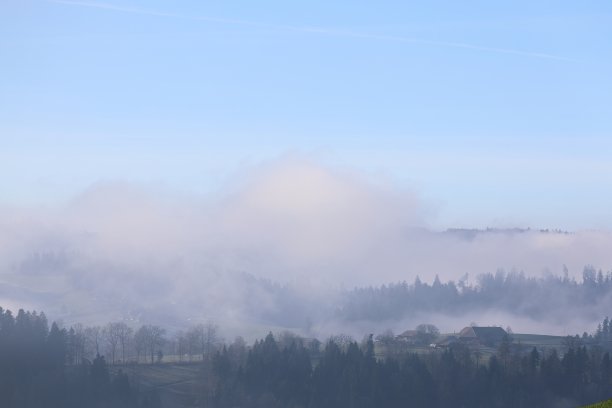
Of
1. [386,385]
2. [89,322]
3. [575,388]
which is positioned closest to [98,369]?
[386,385]

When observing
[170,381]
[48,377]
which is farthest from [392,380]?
[48,377]

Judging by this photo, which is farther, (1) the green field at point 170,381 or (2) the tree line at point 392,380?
(2) the tree line at point 392,380

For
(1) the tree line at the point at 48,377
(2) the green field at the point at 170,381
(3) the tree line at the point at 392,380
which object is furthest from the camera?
(3) the tree line at the point at 392,380

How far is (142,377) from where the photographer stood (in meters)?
103

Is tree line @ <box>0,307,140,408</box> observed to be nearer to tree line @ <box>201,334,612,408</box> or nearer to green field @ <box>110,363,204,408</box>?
green field @ <box>110,363,204,408</box>

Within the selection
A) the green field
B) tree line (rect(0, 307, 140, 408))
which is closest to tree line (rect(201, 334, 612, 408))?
the green field

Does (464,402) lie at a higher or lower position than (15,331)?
lower

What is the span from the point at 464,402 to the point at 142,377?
33.7 meters

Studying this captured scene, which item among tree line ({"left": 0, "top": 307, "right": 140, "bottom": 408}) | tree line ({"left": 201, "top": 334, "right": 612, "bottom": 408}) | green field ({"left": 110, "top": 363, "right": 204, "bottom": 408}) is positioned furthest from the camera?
tree line ({"left": 201, "top": 334, "right": 612, "bottom": 408})

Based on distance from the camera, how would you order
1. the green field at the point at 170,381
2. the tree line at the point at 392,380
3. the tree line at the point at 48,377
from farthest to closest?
the tree line at the point at 392,380, the green field at the point at 170,381, the tree line at the point at 48,377

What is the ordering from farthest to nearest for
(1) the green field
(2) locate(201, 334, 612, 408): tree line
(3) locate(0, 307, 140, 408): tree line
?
1. (2) locate(201, 334, 612, 408): tree line
2. (1) the green field
3. (3) locate(0, 307, 140, 408): tree line

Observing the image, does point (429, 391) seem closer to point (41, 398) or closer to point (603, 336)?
point (41, 398)

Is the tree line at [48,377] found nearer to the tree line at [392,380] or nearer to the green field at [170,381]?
the green field at [170,381]

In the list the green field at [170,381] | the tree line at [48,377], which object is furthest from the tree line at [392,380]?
the tree line at [48,377]
